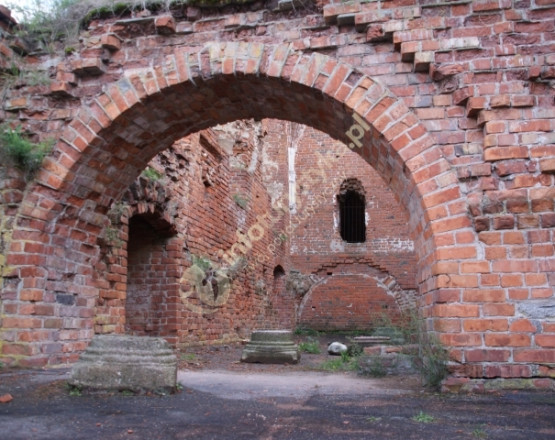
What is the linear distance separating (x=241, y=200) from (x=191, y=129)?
668 centimetres

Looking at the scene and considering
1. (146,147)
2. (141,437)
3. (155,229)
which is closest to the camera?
(141,437)

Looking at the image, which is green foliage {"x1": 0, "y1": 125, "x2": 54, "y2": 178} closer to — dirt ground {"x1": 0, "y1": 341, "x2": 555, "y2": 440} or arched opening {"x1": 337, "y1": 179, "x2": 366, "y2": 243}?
dirt ground {"x1": 0, "y1": 341, "x2": 555, "y2": 440}

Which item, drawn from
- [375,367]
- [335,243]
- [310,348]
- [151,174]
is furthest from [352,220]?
[375,367]

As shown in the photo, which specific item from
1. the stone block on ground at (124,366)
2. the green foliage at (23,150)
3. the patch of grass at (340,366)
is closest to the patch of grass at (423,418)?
the stone block on ground at (124,366)

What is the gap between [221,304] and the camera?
10711 mm

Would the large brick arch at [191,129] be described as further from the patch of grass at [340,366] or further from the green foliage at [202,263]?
the green foliage at [202,263]

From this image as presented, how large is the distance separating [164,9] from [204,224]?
211 inches

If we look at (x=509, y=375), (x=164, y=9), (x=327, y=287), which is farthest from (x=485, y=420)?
(x=327, y=287)

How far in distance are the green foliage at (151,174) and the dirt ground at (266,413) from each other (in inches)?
138

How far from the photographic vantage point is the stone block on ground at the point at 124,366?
14.1 feet

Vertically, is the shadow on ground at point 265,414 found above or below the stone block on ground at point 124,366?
below

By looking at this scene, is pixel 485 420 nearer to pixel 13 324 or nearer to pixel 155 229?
pixel 13 324

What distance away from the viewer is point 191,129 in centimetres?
611

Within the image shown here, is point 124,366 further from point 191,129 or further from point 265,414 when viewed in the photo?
point 191,129
